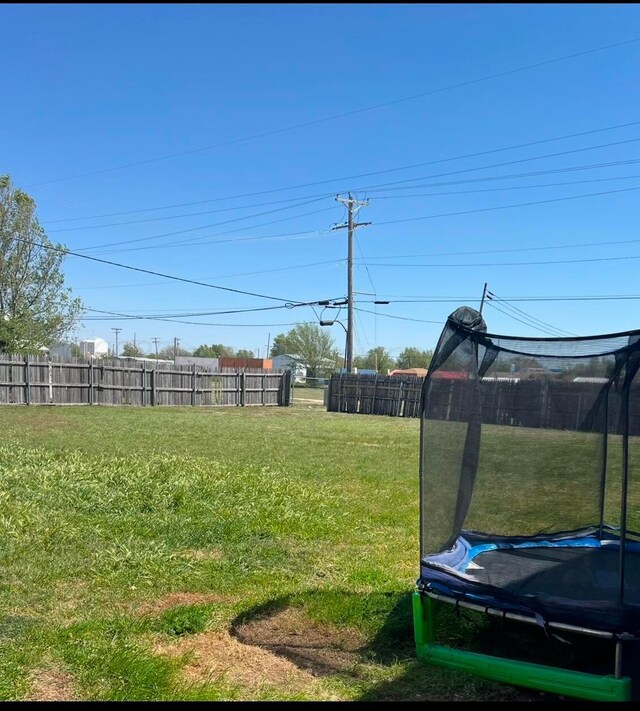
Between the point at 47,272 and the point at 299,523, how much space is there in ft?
92.5

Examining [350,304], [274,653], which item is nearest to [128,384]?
[350,304]

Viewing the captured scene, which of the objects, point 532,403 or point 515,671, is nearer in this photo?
point 515,671

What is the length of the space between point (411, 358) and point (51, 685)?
85.9m

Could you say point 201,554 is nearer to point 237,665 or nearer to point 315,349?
point 237,665

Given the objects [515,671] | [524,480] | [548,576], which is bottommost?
[515,671]

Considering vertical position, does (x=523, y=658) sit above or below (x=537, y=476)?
below

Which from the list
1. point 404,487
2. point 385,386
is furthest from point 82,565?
point 385,386

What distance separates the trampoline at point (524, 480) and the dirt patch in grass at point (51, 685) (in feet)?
5.79

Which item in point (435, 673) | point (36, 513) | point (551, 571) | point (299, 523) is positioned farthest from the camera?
point (299, 523)

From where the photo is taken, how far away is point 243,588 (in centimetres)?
465

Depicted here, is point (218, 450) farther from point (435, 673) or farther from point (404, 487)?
point (435, 673)

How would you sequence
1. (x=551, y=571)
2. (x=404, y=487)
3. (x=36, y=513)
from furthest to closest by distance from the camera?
(x=404, y=487) < (x=36, y=513) < (x=551, y=571)

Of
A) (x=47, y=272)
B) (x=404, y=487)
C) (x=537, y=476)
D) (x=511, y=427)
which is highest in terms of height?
(x=47, y=272)

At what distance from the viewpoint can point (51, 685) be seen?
3.11 meters
